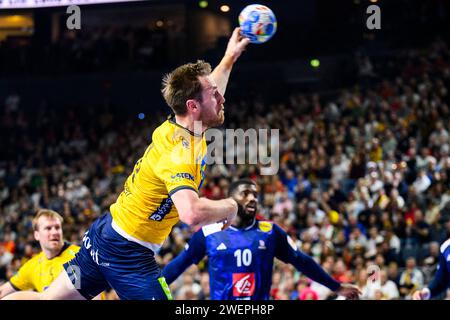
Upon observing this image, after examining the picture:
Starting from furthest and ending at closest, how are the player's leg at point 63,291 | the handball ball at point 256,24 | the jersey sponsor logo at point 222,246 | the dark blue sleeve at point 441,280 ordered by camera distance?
the jersey sponsor logo at point 222,246
the dark blue sleeve at point 441,280
the handball ball at point 256,24
the player's leg at point 63,291

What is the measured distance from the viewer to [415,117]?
20359 mm

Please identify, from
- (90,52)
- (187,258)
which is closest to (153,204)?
(187,258)

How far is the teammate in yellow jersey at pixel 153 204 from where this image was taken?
6.38 meters

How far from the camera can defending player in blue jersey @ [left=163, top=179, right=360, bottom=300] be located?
29.7ft

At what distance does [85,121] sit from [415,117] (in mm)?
A: 12992

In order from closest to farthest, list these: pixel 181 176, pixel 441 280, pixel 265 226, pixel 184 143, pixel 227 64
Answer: pixel 181 176, pixel 184 143, pixel 227 64, pixel 441 280, pixel 265 226

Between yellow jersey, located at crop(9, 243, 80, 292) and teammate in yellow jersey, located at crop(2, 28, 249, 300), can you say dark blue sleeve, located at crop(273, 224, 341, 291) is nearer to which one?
yellow jersey, located at crop(9, 243, 80, 292)

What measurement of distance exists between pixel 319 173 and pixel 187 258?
1106 centimetres

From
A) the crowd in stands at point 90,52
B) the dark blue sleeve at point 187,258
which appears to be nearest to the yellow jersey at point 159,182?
the dark blue sleeve at point 187,258

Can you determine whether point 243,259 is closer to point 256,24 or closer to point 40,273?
point 40,273

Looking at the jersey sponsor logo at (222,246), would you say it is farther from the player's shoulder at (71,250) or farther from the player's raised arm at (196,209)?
the player's raised arm at (196,209)

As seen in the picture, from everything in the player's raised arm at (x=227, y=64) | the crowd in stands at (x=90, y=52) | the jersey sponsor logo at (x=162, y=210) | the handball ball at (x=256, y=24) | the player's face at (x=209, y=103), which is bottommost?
the jersey sponsor logo at (x=162, y=210)

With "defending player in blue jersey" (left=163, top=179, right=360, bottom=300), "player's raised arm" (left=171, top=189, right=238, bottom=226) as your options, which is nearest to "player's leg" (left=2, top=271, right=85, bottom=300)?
"player's raised arm" (left=171, top=189, right=238, bottom=226)

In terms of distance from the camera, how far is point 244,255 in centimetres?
912
